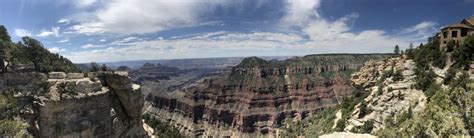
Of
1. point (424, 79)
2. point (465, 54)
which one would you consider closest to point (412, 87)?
point (424, 79)

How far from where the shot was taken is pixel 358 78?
60531 mm

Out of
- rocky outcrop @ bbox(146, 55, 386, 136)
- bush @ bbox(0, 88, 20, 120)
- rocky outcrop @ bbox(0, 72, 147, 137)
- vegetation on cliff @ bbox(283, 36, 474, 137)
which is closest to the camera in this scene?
vegetation on cliff @ bbox(283, 36, 474, 137)

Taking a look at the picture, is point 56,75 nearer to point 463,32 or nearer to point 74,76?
point 74,76

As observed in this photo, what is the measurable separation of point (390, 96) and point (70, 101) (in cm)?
3758

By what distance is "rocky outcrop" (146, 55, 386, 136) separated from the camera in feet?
424

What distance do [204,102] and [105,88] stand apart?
108m

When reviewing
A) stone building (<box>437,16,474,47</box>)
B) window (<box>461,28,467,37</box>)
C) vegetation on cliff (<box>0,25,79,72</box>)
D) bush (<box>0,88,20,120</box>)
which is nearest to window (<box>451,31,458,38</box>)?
stone building (<box>437,16,474,47</box>)

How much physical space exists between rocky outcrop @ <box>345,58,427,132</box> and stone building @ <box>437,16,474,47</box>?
5.81 metres

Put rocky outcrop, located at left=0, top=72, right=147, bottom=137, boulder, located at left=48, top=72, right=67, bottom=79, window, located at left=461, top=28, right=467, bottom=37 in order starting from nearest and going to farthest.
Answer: rocky outcrop, located at left=0, top=72, right=147, bottom=137
boulder, located at left=48, top=72, right=67, bottom=79
window, located at left=461, top=28, right=467, bottom=37

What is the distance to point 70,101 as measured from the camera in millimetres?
33469

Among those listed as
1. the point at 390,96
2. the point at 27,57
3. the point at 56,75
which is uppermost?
the point at 27,57

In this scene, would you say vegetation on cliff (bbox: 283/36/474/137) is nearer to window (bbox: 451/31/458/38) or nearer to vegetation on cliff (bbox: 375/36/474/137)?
vegetation on cliff (bbox: 375/36/474/137)

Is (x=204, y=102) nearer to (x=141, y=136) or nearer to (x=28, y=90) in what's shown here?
(x=141, y=136)

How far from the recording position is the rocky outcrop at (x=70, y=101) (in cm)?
3234
